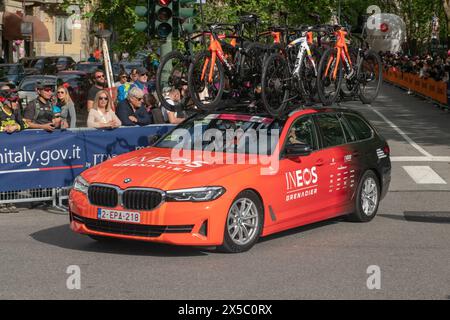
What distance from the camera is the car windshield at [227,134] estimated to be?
10.7 meters

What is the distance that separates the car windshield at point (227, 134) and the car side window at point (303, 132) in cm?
19

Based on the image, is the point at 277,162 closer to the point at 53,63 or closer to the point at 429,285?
the point at 429,285

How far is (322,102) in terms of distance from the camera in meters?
12.5

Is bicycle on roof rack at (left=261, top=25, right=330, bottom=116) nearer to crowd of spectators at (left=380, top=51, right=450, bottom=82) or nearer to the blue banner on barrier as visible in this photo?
the blue banner on barrier

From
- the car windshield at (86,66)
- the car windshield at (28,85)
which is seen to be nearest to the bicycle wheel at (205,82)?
the car windshield at (28,85)

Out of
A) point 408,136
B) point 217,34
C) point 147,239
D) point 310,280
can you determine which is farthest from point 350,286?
point 408,136

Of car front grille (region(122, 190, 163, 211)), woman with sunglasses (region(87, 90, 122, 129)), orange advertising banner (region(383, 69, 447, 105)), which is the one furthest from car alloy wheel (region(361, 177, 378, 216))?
orange advertising banner (region(383, 69, 447, 105))

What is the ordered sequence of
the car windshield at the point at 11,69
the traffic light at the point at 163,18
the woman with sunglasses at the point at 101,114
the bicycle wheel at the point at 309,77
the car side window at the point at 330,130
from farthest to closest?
1. the car windshield at the point at 11,69
2. the traffic light at the point at 163,18
3. the woman with sunglasses at the point at 101,114
4. the bicycle wheel at the point at 309,77
5. the car side window at the point at 330,130

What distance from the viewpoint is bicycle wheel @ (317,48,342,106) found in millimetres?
12500

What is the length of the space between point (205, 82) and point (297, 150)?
1.68 m

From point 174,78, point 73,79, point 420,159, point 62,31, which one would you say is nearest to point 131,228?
point 174,78

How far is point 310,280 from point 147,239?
1.83 meters

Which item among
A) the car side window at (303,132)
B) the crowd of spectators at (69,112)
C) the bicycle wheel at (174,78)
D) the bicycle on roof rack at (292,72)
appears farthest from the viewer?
the crowd of spectators at (69,112)

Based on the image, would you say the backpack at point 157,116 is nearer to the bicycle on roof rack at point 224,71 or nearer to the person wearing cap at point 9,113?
the person wearing cap at point 9,113
